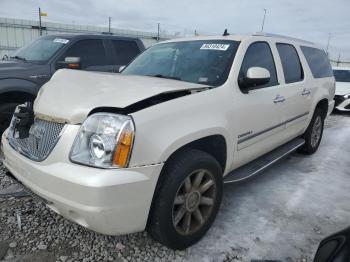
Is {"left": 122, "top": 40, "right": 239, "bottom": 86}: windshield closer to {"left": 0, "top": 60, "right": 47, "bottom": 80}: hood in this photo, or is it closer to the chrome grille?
the chrome grille

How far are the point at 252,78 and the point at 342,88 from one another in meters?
8.92

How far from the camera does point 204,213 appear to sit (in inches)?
108

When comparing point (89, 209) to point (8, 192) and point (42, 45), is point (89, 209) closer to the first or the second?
point (8, 192)

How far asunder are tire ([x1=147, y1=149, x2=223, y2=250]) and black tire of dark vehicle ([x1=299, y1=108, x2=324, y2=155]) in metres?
2.84

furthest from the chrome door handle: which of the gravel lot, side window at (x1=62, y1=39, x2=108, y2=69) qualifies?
side window at (x1=62, y1=39, x2=108, y2=69)

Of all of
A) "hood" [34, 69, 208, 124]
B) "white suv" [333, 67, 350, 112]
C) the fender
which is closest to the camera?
"hood" [34, 69, 208, 124]

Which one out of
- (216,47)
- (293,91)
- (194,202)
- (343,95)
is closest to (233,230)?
(194,202)

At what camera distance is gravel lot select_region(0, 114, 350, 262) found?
2.55 meters

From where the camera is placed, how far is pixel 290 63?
13.8ft

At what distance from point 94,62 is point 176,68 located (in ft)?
10.2

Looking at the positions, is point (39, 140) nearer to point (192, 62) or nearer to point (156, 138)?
point (156, 138)

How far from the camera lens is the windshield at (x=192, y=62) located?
A: 3.05m

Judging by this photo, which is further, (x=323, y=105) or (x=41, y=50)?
(x=41, y=50)

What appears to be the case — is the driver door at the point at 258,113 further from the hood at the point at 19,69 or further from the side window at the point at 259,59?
the hood at the point at 19,69
